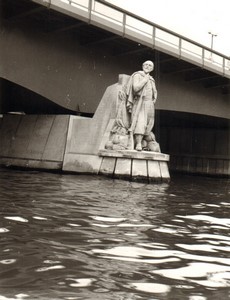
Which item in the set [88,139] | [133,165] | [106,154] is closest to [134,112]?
[106,154]

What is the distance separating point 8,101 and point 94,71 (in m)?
5.98

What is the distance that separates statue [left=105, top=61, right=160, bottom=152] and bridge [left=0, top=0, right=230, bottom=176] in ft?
7.02

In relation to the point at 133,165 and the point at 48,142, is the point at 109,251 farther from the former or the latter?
the point at 48,142

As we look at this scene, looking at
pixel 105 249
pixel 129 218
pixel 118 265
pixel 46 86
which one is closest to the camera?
pixel 118 265

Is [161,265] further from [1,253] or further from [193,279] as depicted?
[1,253]

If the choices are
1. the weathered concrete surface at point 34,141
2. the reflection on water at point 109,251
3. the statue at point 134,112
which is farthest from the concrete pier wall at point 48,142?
the reflection on water at point 109,251

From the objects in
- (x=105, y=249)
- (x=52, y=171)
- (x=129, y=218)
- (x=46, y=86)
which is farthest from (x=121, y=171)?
(x=105, y=249)

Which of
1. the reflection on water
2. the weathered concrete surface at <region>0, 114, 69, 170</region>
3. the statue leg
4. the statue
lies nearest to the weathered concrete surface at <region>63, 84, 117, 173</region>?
the weathered concrete surface at <region>0, 114, 69, 170</region>

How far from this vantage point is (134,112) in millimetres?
16859

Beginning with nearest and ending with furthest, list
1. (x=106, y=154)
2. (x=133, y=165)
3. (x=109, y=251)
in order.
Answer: (x=109, y=251) < (x=133, y=165) < (x=106, y=154)

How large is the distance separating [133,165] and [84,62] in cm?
548

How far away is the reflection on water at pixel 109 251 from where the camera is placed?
3.54 metres

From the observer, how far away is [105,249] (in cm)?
486

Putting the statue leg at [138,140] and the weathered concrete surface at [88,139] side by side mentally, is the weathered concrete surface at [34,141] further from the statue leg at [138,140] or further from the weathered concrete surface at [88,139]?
the statue leg at [138,140]
